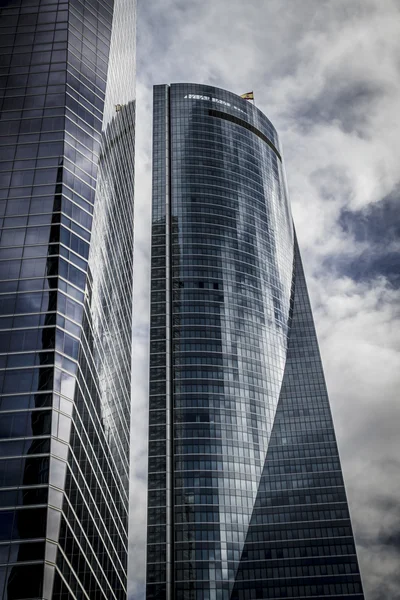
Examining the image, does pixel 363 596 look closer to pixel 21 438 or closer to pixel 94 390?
pixel 94 390

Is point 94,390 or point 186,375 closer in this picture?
point 94,390

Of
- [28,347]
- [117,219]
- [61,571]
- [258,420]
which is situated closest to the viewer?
[61,571]

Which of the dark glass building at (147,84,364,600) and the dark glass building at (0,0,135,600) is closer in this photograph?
the dark glass building at (0,0,135,600)

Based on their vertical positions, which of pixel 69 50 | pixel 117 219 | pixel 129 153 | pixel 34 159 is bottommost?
pixel 34 159

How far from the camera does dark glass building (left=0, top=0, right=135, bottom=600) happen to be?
229 feet

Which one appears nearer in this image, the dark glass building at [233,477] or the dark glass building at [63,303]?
the dark glass building at [63,303]

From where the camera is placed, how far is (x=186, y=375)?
188 meters

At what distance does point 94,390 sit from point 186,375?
9453 centimetres

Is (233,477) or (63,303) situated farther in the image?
(233,477)

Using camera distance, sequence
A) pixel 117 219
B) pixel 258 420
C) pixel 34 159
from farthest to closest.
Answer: pixel 258 420 < pixel 117 219 < pixel 34 159

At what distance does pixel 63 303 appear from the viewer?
82.1 metres

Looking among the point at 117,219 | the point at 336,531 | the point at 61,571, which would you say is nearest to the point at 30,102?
the point at 117,219

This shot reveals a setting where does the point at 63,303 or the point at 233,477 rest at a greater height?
the point at 233,477

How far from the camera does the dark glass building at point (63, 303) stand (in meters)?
69.8
